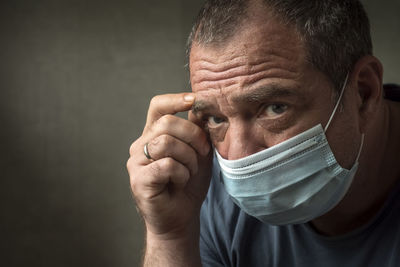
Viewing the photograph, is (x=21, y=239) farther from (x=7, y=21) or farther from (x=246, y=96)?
(x=246, y=96)

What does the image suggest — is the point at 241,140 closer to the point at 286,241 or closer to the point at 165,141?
the point at 165,141

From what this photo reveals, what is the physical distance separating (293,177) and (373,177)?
0.99ft

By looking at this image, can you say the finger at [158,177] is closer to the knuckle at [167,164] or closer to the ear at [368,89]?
the knuckle at [167,164]

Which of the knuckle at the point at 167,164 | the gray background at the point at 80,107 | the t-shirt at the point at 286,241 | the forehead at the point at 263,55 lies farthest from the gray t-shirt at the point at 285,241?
the gray background at the point at 80,107

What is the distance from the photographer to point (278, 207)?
1.13 metres

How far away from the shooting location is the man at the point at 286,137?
3.47 ft

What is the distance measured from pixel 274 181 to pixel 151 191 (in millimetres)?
358

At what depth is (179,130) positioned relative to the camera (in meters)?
1.19

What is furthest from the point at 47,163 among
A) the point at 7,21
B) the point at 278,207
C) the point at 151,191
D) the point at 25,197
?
the point at 278,207

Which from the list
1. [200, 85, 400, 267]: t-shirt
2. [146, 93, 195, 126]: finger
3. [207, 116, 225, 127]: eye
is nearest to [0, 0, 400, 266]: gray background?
[200, 85, 400, 267]: t-shirt

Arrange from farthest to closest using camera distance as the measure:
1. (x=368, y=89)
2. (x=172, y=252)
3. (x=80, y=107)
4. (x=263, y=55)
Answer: (x=80, y=107)
(x=172, y=252)
(x=368, y=89)
(x=263, y=55)


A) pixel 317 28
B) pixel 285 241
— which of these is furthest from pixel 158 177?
pixel 317 28

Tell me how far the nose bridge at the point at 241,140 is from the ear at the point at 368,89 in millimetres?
308

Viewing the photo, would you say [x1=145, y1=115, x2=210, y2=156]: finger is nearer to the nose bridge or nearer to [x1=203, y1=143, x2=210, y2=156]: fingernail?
[x1=203, y1=143, x2=210, y2=156]: fingernail
